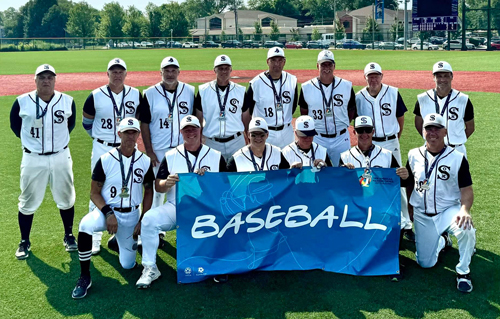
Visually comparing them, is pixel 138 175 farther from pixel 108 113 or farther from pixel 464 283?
pixel 464 283

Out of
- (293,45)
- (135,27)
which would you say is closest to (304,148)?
(293,45)

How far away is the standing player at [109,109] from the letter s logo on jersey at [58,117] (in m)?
0.32

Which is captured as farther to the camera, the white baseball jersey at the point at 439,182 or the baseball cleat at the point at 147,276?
the white baseball jersey at the point at 439,182

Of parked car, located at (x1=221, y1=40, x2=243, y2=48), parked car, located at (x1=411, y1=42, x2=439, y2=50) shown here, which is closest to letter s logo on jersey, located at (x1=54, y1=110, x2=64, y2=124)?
parked car, located at (x1=411, y1=42, x2=439, y2=50)

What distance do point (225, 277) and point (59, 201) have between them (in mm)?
2466

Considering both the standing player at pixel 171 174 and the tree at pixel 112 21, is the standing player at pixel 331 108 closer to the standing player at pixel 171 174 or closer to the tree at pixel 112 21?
the standing player at pixel 171 174

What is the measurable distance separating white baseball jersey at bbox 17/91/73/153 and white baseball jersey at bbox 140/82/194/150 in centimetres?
103

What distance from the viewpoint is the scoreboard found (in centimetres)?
3981

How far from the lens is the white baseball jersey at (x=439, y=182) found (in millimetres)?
5246

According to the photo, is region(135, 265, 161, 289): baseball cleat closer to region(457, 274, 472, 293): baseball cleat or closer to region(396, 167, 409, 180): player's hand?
region(396, 167, 409, 180): player's hand

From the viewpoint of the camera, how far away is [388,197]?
5316 millimetres

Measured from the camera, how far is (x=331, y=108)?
6.66 metres

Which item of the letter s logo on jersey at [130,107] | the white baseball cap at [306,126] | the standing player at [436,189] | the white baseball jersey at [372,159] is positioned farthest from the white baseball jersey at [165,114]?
the standing player at [436,189]

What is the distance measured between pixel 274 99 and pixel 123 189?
2.52 metres
